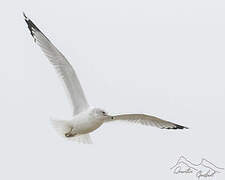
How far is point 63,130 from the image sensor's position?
6.06m

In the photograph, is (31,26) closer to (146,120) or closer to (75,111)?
(75,111)

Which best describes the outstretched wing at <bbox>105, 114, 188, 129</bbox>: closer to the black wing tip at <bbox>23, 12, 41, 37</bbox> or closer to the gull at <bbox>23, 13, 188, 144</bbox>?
the gull at <bbox>23, 13, 188, 144</bbox>

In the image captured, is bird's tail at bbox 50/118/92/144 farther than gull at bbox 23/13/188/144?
Yes

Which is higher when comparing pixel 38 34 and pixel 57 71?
pixel 38 34

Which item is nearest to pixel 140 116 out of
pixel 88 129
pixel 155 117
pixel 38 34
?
pixel 155 117

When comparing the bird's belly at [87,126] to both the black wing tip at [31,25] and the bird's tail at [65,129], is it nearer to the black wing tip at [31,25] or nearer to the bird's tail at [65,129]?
the bird's tail at [65,129]

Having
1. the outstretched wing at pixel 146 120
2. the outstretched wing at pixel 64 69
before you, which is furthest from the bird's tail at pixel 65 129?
the outstretched wing at pixel 146 120

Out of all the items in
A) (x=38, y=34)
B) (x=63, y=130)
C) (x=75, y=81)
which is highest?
(x=38, y=34)

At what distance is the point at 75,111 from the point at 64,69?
1.64 feet

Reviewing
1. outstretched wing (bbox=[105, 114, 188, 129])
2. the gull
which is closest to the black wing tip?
the gull

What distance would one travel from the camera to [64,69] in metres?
5.92

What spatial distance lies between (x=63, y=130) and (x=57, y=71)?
0.68m

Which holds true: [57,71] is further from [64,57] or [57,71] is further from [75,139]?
[75,139]

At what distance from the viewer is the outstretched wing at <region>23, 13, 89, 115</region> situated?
5.90 metres
